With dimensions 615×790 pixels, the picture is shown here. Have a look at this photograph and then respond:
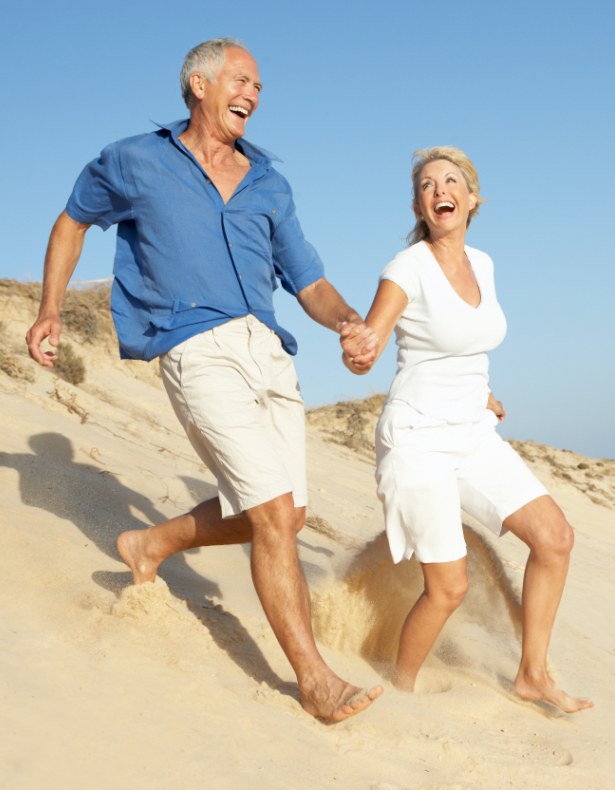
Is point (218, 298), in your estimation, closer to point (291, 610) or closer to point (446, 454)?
point (446, 454)

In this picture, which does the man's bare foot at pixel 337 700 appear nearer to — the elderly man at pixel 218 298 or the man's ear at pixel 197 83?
the elderly man at pixel 218 298

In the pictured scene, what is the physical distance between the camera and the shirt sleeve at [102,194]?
166 inches

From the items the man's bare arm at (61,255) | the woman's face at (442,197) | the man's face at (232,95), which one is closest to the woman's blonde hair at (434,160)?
the woman's face at (442,197)

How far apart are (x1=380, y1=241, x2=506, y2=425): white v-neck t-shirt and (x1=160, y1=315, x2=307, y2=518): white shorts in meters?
0.52

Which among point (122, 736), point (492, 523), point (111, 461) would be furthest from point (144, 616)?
point (111, 461)

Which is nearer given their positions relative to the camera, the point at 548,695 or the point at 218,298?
the point at 218,298

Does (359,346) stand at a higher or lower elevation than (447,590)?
higher

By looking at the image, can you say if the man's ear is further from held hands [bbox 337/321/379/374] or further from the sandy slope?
the sandy slope

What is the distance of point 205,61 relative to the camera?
426 cm

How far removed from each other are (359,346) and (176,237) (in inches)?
34.9

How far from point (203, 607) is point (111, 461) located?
2.79 metres

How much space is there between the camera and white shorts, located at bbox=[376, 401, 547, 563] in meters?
4.18

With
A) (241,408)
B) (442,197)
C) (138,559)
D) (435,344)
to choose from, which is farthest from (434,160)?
(138,559)

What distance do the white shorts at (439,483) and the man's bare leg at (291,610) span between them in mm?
576
